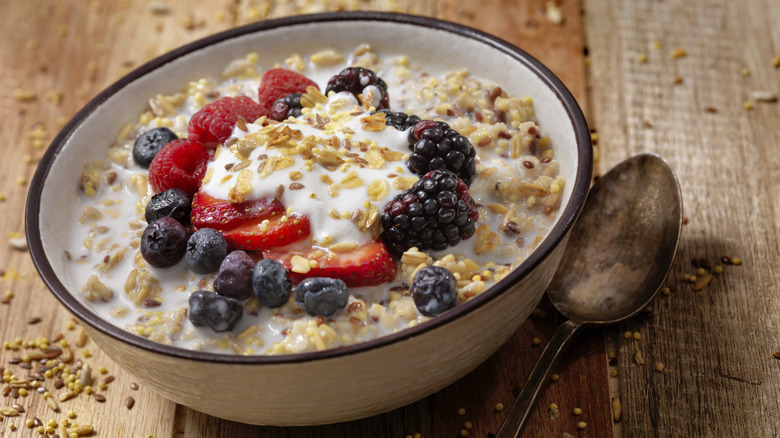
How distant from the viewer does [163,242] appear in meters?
1.83

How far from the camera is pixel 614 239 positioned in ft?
7.39

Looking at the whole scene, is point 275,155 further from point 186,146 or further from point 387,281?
point 387,281

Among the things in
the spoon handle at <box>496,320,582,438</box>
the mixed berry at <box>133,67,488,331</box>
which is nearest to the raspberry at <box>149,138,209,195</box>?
the mixed berry at <box>133,67,488,331</box>

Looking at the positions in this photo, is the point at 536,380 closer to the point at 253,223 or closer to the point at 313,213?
the point at 313,213

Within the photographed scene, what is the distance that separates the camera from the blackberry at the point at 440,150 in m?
1.87

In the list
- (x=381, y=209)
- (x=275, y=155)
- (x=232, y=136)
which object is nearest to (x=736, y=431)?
(x=381, y=209)

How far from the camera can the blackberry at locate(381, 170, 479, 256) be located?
176 cm

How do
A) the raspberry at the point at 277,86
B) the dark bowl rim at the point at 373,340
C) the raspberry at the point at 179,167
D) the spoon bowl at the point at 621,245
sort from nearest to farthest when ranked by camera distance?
1. the dark bowl rim at the point at 373,340
2. the raspberry at the point at 179,167
3. the spoon bowl at the point at 621,245
4. the raspberry at the point at 277,86

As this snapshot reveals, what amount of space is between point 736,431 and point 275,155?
4.23 ft

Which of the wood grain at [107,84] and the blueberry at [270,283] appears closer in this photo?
the blueberry at [270,283]

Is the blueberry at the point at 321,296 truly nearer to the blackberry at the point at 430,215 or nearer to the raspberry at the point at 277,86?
the blackberry at the point at 430,215

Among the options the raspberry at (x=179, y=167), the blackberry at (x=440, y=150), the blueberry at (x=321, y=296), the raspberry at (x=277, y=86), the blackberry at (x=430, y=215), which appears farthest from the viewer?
the raspberry at (x=277, y=86)

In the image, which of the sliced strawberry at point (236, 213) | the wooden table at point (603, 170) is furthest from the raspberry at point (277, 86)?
the wooden table at point (603, 170)

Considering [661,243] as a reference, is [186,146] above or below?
above
